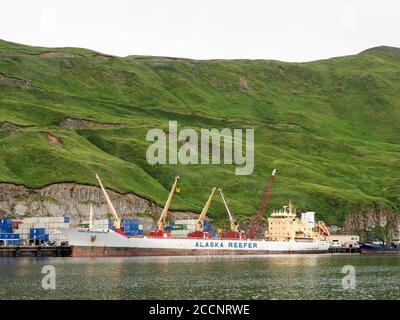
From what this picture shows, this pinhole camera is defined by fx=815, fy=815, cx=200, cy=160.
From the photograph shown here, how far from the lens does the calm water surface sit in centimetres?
9375

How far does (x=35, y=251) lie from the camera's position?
197250mm

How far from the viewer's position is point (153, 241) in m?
196

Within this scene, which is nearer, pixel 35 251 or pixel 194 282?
pixel 194 282

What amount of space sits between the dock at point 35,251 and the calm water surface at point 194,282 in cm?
5133

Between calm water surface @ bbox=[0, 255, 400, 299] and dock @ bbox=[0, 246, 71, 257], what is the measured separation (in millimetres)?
51333

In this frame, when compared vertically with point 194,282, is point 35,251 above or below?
above

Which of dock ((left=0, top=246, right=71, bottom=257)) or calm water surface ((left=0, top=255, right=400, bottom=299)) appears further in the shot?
dock ((left=0, top=246, right=71, bottom=257))

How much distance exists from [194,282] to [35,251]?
96.5 meters

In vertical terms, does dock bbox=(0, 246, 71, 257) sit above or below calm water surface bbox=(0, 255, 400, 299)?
above

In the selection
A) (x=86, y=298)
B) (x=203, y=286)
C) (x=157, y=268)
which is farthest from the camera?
(x=157, y=268)

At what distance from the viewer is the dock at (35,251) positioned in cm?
19550
